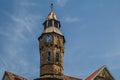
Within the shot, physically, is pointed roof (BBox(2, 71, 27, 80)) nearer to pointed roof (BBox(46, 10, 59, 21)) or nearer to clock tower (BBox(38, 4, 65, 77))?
clock tower (BBox(38, 4, 65, 77))

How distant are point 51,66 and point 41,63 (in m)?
2.54

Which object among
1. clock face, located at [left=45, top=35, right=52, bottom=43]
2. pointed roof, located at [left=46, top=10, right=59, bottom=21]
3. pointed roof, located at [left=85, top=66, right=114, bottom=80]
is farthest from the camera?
pointed roof, located at [left=46, top=10, right=59, bottom=21]

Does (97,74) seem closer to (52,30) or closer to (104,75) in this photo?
(104,75)

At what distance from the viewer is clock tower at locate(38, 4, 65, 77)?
190ft

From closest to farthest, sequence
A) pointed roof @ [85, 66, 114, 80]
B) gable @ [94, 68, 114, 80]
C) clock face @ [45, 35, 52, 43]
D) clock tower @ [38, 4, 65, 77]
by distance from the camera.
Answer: pointed roof @ [85, 66, 114, 80], gable @ [94, 68, 114, 80], clock tower @ [38, 4, 65, 77], clock face @ [45, 35, 52, 43]

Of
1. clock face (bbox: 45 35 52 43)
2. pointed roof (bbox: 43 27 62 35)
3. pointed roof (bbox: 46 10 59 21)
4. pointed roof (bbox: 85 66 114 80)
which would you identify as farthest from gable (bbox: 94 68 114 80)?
pointed roof (bbox: 46 10 59 21)

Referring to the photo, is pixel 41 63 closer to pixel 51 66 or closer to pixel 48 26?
pixel 51 66

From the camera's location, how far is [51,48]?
59.8m

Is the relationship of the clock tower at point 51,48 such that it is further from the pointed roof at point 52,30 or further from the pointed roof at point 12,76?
the pointed roof at point 12,76

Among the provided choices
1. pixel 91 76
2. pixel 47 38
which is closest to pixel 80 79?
pixel 91 76

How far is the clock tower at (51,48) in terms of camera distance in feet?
190

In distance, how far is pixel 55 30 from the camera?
61.7 m

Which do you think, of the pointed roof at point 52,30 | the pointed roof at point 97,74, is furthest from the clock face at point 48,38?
the pointed roof at point 97,74


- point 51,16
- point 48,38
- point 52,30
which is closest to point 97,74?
point 48,38
